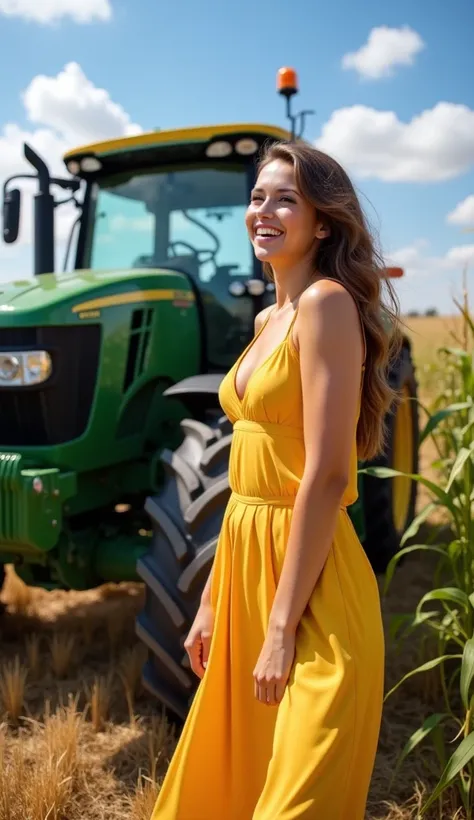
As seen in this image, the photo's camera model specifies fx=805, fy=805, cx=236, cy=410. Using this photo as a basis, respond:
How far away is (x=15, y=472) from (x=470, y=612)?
1583mm

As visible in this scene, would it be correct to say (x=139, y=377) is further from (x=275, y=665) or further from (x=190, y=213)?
(x=275, y=665)

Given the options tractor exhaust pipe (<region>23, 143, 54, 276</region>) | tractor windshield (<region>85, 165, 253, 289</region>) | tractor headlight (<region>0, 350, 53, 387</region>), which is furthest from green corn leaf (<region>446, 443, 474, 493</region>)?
tractor exhaust pipe (<region>23, 143, 54, 276</region>)

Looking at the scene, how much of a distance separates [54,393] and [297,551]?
187 cm

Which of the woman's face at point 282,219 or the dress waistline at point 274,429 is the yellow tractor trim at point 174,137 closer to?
the woman's face at point 282,219

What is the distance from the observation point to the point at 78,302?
10.2ft

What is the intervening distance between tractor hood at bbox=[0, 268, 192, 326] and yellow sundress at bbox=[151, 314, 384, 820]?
1.56 meters

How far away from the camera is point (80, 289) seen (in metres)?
3.16

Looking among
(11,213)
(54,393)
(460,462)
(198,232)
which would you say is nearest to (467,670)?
(460,462)

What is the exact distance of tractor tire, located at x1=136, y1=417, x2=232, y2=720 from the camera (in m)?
2.50

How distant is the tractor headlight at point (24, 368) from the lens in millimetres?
3008

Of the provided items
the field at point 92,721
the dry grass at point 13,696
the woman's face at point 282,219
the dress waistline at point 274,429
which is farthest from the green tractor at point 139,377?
the woman's face at point 282,219

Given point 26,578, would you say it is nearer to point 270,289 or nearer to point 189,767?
point 270,289

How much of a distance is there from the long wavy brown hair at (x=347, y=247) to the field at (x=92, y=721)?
351mm

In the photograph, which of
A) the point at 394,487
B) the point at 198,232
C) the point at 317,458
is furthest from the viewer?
the point at 394,487
